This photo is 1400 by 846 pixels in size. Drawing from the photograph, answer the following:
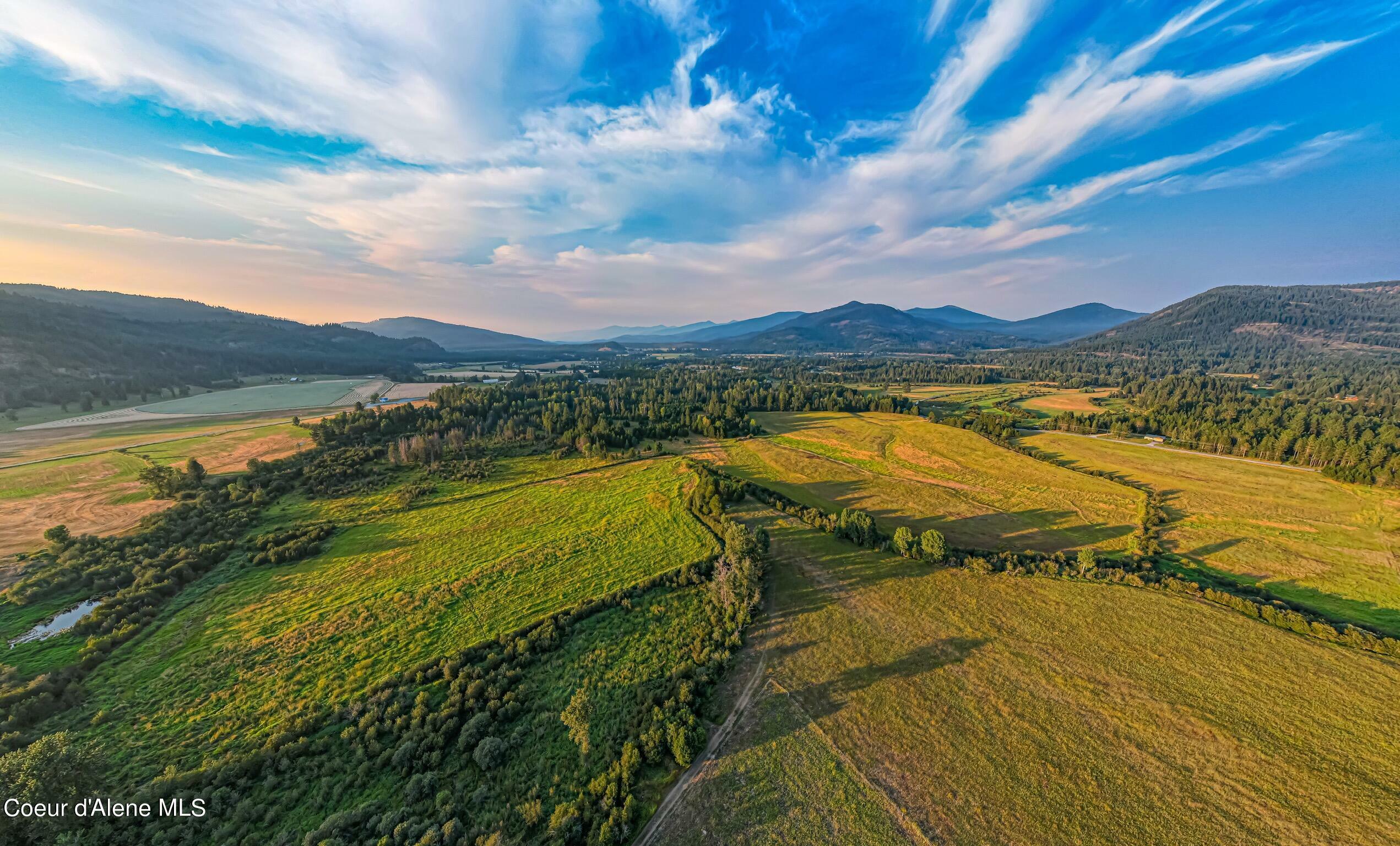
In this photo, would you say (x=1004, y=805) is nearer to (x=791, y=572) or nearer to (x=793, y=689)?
(x=793, y=689)

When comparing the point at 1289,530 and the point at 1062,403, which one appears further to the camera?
the point at 1062,403

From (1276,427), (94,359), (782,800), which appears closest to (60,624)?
(782,800)

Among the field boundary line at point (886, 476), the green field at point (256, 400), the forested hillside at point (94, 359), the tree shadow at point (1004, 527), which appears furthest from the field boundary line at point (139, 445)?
the tree shadow at point (1004, 527)

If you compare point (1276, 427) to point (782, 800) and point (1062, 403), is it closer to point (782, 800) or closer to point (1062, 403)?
point (1062, 403)

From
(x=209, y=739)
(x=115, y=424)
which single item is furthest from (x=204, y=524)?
(x=115, y=424)

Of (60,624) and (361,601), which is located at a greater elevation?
(60,624)
